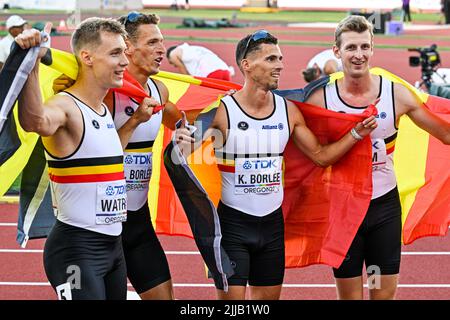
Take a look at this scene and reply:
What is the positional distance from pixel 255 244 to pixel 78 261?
3.95 feet

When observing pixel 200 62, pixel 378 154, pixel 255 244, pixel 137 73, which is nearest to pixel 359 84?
pixel 378 154

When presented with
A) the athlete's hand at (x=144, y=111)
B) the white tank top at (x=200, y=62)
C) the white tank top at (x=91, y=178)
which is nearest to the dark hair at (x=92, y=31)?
the white tank top at (x=91, y=178)

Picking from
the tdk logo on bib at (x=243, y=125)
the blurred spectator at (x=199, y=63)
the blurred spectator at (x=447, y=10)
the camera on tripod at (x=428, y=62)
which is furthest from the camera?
the blurred spectator at (x=447, y=10)

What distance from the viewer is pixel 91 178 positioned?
512cm

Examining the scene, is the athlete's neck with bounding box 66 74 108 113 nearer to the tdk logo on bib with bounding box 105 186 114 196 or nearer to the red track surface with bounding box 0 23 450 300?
the tdk logo on bib with bounding box 105 186 114 196

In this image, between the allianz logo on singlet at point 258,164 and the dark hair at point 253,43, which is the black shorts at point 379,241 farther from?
the dark hair at point 253,43

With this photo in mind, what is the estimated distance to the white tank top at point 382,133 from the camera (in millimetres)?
6094

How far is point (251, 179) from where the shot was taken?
5.83 metres

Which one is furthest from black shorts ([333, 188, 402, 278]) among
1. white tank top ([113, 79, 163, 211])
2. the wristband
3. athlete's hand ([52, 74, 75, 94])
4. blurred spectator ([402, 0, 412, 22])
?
blurred spectator ([402, 0, 412, 22])

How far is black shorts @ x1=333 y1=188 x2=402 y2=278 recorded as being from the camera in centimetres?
612

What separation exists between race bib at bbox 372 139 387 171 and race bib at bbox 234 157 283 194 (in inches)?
25.6

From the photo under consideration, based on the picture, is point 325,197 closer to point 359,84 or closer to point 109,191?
point 359,84

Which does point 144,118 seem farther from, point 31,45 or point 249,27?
point 249,27
